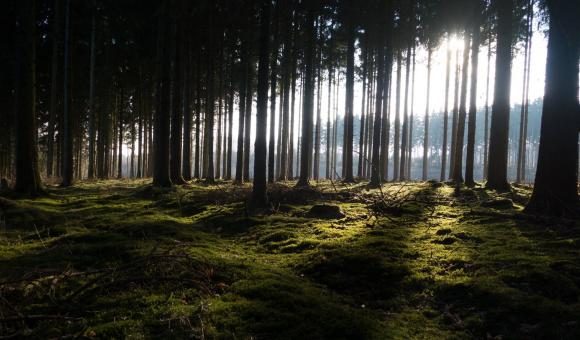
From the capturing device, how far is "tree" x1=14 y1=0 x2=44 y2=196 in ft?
37.5

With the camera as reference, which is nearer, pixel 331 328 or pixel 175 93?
pixel 331 328

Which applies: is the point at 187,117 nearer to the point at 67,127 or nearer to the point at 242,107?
the point at 242,107

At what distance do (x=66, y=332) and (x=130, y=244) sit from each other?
292 centimetres

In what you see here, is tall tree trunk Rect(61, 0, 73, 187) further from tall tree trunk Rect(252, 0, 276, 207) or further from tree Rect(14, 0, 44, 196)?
tall tree trunk Rect(252, 0, 276, 207)

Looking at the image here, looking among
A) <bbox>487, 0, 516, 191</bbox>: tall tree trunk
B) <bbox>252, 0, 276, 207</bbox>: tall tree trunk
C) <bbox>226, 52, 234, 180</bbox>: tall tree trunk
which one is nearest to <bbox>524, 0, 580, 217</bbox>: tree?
<bbox>487, 0, 516, 191</bbox>: tall tree trunk

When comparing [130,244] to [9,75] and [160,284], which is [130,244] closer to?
[160,284]

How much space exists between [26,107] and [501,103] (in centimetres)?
1629

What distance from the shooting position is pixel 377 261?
5.62 m

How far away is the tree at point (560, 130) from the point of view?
7.92m

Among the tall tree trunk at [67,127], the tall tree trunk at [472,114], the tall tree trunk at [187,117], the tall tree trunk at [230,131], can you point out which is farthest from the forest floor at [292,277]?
the tall tree trunk at [230,131]

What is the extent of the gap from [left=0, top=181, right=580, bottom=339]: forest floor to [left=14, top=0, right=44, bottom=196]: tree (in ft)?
11.2

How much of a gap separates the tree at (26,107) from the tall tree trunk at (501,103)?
15928 millimetres

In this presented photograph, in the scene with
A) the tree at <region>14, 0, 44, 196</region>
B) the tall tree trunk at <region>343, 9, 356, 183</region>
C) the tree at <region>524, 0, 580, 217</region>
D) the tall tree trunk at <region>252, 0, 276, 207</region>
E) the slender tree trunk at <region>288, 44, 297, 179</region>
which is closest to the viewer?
the tree at <region>524, 0, 580, 217</region>

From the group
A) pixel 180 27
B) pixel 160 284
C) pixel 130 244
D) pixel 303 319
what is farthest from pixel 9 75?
pixel 303 319
